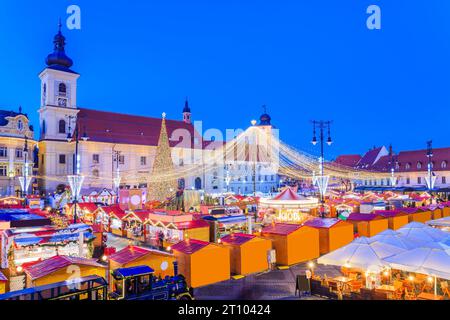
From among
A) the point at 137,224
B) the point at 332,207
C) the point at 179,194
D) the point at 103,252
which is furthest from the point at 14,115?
the point at 332,207

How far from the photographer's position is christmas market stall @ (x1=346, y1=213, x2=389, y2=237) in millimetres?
19875

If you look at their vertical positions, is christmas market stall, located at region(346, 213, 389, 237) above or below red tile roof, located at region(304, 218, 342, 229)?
below

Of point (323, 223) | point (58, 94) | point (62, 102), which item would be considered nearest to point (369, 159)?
point (323, 223)

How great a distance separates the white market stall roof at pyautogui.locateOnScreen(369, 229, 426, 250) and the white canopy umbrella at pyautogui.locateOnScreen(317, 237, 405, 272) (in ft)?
1.70

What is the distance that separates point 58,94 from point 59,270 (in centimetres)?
4777

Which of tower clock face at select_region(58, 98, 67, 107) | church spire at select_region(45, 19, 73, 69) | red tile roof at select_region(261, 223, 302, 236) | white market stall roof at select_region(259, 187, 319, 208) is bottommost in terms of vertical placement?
red tile roof at select_region(261, 223, 302, 236)

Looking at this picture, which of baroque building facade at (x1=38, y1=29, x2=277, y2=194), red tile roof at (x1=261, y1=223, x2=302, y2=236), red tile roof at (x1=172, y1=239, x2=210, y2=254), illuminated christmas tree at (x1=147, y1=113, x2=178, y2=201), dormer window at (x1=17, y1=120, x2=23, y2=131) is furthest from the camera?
baroque building facade at (x1=38, y1=29, x2=277, y2=194)

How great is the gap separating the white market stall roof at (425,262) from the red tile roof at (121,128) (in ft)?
158

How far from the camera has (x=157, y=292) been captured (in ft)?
29.8

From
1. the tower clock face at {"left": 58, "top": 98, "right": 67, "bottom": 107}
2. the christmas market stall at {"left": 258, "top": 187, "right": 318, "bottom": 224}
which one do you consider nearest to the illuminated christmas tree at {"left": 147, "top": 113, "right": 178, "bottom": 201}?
the christmas market stall at {"left": 258, "top": 187, "right": 318, "bottom": 224}

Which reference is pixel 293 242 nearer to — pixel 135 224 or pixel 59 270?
pixel 59 270

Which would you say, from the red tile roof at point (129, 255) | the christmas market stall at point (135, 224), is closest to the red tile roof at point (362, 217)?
the christmas market stall at point (135, 224)

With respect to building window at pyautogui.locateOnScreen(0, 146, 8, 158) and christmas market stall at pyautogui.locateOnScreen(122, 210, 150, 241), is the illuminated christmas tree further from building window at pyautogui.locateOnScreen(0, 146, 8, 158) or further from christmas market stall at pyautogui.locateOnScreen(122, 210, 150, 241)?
building window at pyautogui.locateOnScreen(0, 146, 8, 158)

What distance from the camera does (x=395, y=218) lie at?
72.0 feet
